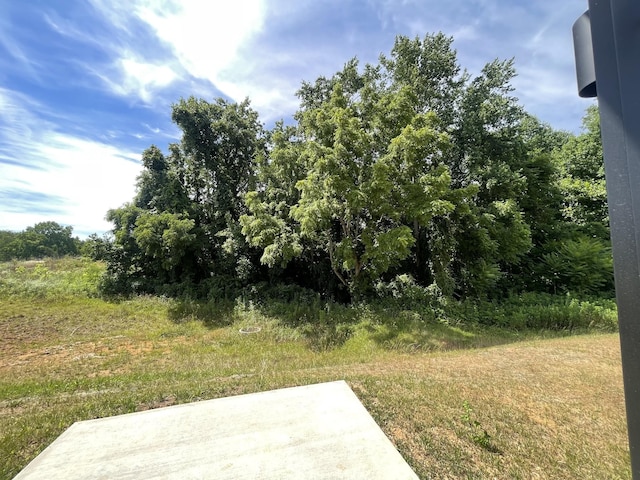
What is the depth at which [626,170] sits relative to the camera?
41.0 inches

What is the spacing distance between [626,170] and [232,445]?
3.07m

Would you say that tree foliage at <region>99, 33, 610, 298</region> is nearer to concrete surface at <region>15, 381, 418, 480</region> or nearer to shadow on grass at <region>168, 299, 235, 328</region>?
shadow on grass at <region>168, 299, 235, 328</region>

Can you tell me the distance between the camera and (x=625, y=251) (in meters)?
1.04

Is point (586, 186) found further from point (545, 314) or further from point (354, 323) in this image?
point (354, 323)

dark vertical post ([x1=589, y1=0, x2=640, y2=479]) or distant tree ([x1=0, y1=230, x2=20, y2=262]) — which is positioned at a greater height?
distant tree ([x1=0, y1=230, x2=20, y2=262])

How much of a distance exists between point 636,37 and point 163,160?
14.5 metres

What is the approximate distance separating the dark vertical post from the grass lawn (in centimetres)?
179

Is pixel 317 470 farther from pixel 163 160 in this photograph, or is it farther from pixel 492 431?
pixel 163 160

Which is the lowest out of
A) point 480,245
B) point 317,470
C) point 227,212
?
point 317,470

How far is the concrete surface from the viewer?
226 centimetres

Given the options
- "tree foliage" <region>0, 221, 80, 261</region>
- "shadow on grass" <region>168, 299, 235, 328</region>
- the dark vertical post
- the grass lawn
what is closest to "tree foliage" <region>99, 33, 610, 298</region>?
"shadow on grass" <region>168, 299, 235, 328</region>

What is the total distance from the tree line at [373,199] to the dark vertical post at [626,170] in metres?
6.91

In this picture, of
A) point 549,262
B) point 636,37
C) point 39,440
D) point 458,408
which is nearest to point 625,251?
point 636,37

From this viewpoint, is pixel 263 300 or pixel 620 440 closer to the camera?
pixel 620 440
